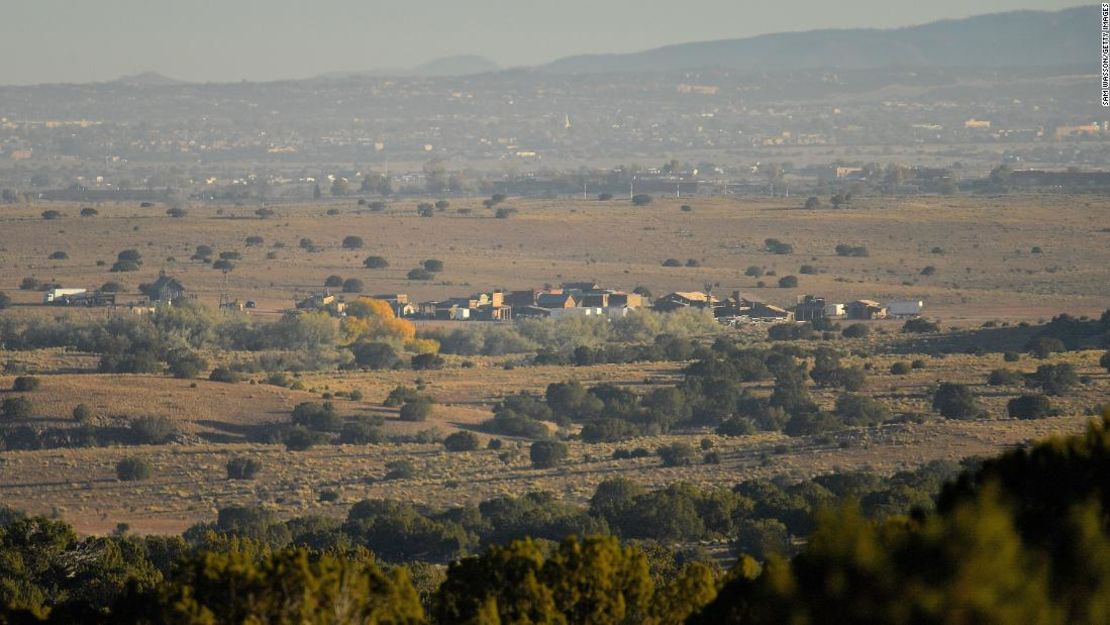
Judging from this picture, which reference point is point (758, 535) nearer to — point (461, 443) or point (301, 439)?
point (461, 443)

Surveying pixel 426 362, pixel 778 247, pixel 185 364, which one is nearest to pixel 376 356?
pixel 426 362

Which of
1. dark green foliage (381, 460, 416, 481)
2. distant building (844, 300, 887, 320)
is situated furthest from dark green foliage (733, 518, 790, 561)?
distant building (844, 300, 887, 320)

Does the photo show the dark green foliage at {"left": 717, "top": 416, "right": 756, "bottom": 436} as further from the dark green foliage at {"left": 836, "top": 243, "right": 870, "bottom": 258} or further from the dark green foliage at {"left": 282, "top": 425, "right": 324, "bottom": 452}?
the dark green foliage at {"left": 836, "top": 243, "right": 870, "bottom": 258}

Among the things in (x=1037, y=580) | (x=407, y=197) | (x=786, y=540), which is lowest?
(x=407, y=197)

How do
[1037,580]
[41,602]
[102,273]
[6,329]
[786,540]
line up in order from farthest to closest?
[102,273]
[6,329]
[786,540]
[41,602]
[1037,580]

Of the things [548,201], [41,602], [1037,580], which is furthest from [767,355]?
[548,201]

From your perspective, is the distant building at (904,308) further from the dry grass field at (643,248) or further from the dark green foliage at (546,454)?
the dark green foliage at (546,454)

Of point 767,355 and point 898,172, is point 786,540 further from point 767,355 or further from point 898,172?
point 898,172

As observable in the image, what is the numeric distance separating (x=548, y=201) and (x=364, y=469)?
8963 centimetres

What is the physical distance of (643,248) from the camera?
108250 mm

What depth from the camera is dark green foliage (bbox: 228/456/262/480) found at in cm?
4691

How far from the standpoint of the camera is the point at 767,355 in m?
65.4

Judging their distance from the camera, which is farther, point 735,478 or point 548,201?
point 548,201

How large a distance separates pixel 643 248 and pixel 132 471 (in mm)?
63819
